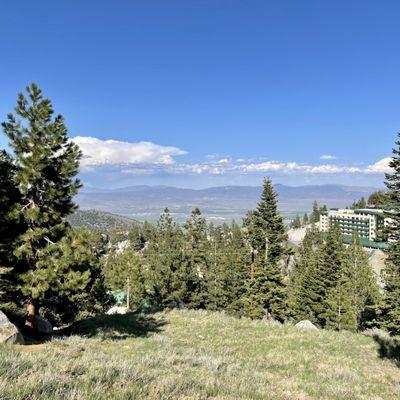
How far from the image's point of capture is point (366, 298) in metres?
51.3

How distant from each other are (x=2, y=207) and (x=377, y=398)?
57.7 feet

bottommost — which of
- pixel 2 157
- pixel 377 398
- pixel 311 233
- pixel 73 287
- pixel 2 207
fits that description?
pixel 311 233

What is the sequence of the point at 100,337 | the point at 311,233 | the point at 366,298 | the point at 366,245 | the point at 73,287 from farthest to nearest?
1. the point at 366,245
2. the point at 311,233
3. the point at 366,298
4. the point at 100,337
5. the point at 73,287

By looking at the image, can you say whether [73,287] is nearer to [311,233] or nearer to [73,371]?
[73,371]

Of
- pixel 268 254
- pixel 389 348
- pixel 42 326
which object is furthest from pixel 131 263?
pixel 389 348

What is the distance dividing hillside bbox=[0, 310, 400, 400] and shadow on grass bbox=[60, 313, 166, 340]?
7 cm

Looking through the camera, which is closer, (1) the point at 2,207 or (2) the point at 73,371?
(2) the point at 73,371

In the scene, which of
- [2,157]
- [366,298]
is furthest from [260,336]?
[366,298]

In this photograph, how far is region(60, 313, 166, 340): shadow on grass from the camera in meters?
19.9

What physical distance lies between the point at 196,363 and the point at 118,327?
12000mm

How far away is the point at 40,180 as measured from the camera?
17.8m

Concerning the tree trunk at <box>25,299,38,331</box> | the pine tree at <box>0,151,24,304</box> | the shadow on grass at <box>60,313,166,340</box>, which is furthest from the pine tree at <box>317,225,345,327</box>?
the pine tree at <box>0,151,24,304</box>

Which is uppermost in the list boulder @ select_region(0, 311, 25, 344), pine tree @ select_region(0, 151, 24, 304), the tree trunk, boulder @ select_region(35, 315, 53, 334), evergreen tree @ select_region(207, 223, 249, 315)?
pine tree @ select_region(0, 151, 24, 304)

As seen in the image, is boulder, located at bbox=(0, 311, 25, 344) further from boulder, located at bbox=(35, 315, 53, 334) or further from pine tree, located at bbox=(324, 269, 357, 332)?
pine tree, located at bbox=(324, 269, 357, 332)
